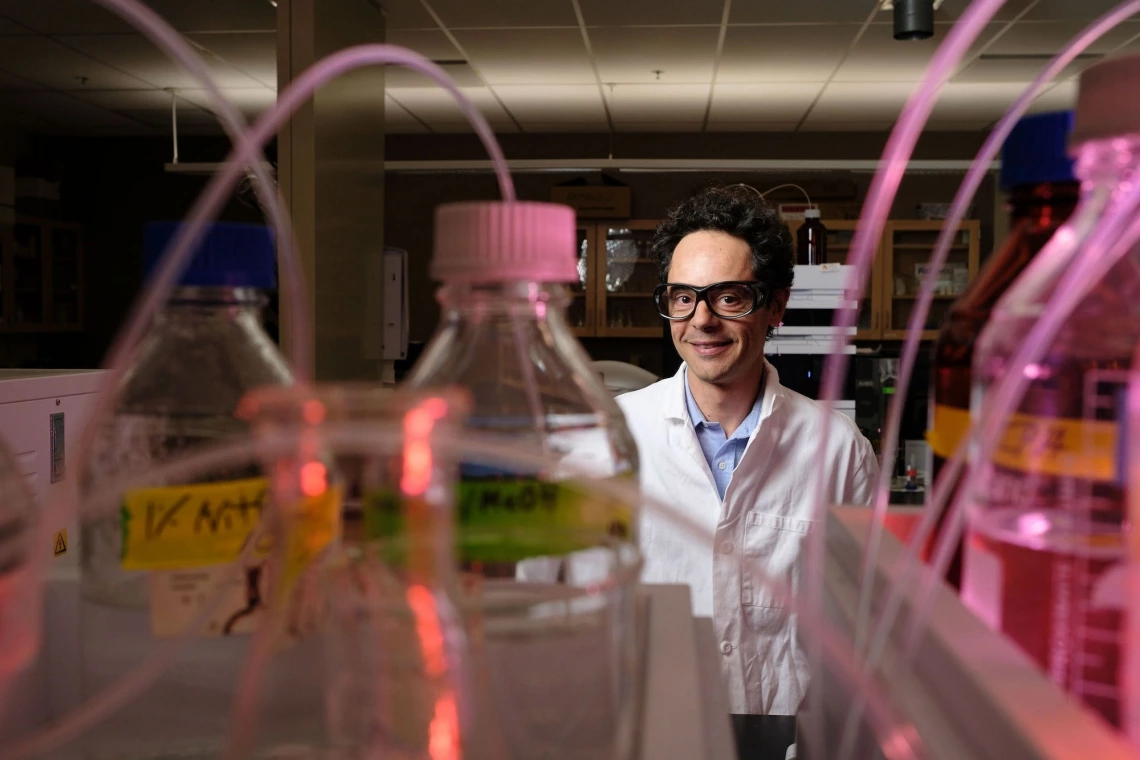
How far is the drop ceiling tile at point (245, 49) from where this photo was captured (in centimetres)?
413

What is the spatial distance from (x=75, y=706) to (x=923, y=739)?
0.39 m

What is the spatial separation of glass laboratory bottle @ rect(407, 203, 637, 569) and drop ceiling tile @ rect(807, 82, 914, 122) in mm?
5070

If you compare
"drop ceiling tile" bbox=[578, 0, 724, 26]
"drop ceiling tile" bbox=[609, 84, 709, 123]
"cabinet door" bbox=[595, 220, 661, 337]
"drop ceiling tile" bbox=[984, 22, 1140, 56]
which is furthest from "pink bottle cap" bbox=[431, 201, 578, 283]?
"cabinet door" bbox=[595, 220, 661, 337]

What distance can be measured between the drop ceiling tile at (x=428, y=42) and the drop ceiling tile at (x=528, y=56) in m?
0.07

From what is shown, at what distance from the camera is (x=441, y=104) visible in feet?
18.3

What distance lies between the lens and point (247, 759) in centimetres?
29

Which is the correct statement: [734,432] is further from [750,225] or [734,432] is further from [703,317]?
[750,225]

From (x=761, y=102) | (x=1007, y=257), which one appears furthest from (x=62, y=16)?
(x=1007, y=257)

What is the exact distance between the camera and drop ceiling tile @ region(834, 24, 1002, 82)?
13.5ft

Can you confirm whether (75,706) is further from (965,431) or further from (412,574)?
(965,431)

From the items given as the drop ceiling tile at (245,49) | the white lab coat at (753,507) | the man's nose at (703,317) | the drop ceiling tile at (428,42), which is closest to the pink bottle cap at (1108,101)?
the white lab coat at (753,507)

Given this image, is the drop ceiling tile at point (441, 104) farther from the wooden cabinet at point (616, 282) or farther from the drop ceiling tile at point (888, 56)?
the drop ceiling tile at point (888, 56)

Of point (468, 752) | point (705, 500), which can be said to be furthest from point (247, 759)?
point (705, 500)

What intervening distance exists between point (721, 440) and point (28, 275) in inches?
214
